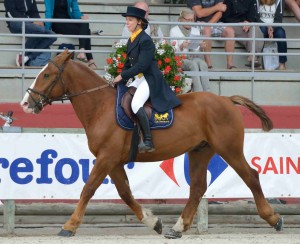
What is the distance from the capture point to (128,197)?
478 inches

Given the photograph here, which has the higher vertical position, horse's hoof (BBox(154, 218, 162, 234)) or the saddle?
the saddle

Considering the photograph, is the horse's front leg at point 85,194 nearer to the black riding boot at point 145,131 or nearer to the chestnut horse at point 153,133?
the chestnut horse at point 153,133

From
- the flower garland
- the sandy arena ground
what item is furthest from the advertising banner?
the flower garland

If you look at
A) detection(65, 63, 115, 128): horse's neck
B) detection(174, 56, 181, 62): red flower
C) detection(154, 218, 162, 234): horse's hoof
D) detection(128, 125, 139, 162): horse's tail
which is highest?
detection(65, 63, 115, 128): horse's neck

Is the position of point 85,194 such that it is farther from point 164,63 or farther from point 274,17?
point 274,17

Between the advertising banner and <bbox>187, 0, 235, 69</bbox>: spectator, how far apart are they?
3654mm

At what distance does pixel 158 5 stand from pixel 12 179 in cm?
601

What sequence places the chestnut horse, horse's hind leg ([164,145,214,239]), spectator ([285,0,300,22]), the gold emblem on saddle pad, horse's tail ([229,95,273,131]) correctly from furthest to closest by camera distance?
spectator ([285,0,300,22]), horse's tail ([229,95,273,131]), horse's hind leg ([164,145,214,239]), the gold emblem on saddle pad, the chestnut horse

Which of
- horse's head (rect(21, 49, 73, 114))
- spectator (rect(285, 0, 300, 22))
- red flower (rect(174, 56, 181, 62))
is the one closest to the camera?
horse's head (rect(21, 49, 73, 114))

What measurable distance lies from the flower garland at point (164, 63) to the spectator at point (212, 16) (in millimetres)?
1668

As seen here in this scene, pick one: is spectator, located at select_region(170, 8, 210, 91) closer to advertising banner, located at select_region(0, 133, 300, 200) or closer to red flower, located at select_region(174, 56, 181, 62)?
red flower, located at select_region(174, 56, 181, 62)

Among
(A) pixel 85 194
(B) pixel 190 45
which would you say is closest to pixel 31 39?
(B) pixel 190 45

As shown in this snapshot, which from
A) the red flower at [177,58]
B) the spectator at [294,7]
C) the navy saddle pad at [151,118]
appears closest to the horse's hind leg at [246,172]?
the navy saddle pad at [151,118]

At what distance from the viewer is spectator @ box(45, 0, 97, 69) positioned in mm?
16141
